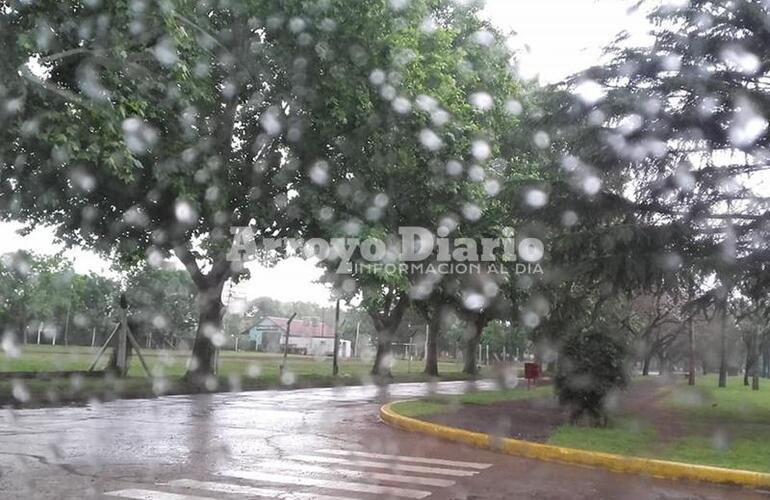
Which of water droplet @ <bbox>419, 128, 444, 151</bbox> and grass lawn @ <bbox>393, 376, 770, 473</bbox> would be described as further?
water droplet @ <bbox>419, 128, 444, 151</bbox>

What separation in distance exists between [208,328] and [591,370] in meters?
14.5

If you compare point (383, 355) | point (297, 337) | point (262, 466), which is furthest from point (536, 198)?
point (297, 337)

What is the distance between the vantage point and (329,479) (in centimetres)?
785

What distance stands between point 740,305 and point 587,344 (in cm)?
746

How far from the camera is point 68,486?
7.03m

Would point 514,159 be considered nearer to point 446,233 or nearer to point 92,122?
point 446,233

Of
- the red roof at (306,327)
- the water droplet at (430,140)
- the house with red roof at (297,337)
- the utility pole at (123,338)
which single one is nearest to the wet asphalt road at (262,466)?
the water droplet at (430,140)

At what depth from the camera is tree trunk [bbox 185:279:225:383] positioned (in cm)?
2362

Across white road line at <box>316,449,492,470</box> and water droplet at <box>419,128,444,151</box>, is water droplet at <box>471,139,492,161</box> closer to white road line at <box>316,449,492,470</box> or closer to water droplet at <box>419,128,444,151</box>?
water droplet at <box>419,128,444,151</box>

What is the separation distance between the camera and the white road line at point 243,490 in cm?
687

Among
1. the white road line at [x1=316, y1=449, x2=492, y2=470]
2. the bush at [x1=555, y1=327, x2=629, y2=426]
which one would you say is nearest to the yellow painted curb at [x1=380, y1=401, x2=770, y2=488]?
the white road line at [x1=316, y1=449, x2=492, y2=470]

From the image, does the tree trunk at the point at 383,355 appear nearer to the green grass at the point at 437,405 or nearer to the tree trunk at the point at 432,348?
the tree trunk at the point at 432,348

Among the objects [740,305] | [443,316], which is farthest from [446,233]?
[443,316]

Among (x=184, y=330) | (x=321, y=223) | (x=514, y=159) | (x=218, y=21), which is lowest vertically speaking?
(x=184, y=330)
